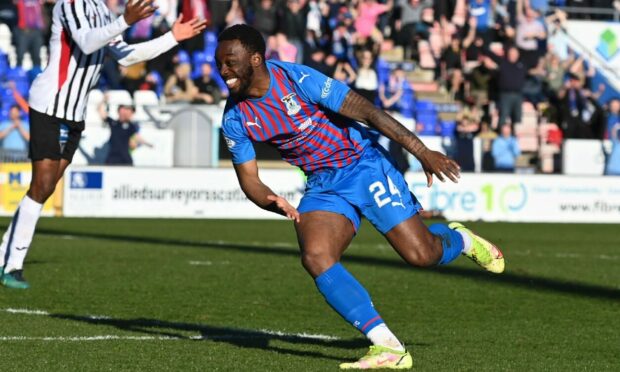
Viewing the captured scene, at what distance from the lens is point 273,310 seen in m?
9.41

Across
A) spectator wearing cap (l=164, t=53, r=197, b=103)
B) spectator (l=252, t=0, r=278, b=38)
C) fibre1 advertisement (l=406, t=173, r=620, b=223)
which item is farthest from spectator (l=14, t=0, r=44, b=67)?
fibre1 advertisement (l=406, t=173, r=620, b=223)

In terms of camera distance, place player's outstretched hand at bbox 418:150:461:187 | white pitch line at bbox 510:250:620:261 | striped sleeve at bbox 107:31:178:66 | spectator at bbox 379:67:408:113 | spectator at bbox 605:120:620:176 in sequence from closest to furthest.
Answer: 1. player's outstretched hand at bbox 418:150:461:187
2. striped sleeve at bbox 107:31:178:66
3. white pitch line at bbox 510:250:620:261
4. spectator at bbox 605:120:620:176
5. spectator at bbox 379:67:408:113

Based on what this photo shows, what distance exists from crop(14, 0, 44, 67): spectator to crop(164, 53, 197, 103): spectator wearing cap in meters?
2.61

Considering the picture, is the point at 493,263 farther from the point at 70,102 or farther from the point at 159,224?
the point at 159,224

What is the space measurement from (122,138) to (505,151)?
7.73m

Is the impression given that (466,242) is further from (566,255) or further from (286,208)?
(566,255)

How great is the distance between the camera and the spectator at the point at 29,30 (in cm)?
2591

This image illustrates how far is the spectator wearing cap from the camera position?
2527 centimetres

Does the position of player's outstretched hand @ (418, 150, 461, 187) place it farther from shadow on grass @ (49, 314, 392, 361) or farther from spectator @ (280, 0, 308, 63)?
spectator @ (280, 0, 308, 63)

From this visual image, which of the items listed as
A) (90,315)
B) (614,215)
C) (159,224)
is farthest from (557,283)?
(614,215)

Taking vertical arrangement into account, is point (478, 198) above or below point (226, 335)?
below

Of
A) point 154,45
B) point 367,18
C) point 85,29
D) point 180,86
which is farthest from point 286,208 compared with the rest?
point 367,18

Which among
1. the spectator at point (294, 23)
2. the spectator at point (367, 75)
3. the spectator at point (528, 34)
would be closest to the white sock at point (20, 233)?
the spectator at point (367, 75)

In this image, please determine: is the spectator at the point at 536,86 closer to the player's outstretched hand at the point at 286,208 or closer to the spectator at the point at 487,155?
the spectator at the point at 487,155
